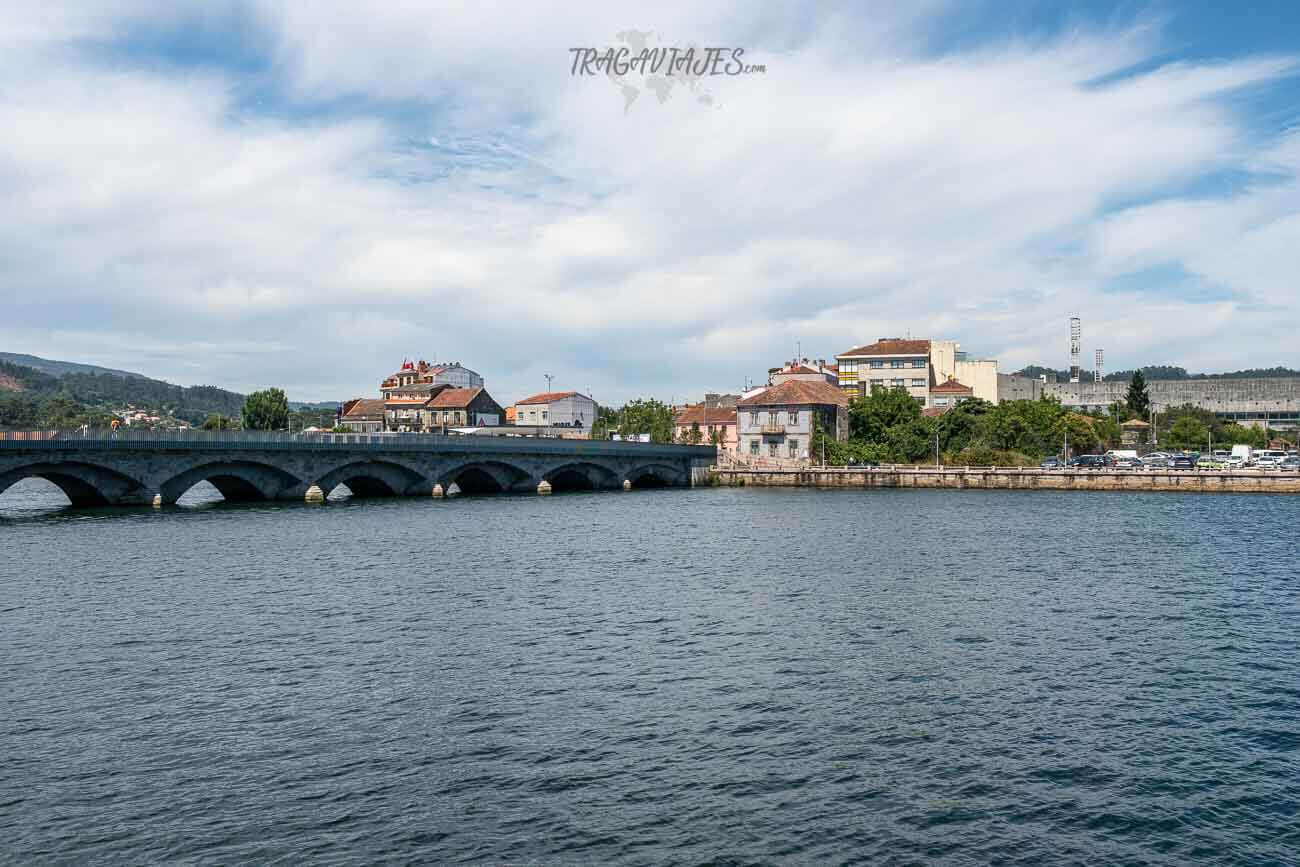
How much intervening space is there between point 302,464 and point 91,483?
15913 millimetres

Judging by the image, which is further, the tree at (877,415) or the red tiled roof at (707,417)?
the red tiled roof at (707,417)

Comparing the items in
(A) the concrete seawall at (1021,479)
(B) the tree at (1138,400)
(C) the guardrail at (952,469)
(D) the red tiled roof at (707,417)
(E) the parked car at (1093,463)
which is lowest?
(A) the concrete seawall at (1021,479)

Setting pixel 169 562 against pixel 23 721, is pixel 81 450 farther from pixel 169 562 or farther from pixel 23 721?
pixel 23 721

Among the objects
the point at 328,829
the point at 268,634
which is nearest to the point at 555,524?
the point at 268,634

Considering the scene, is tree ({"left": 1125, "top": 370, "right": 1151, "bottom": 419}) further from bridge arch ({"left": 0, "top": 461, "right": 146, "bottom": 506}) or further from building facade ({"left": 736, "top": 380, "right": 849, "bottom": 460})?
bridge arch ({"left": 0, "top": 461, "right": 146, "bottom": 506})

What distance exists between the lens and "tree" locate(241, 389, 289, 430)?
554ft

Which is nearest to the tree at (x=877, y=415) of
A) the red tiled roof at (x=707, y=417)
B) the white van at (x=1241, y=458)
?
the red tiled roof at (x=707, y=417)

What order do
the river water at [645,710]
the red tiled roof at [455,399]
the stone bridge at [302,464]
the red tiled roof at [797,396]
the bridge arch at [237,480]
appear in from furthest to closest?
the red tiled roof at [455,399]
the red tiled roof at [797,396]
the bridge arch at [237,480]
the stone bridge at [302,464]
the river water at [645,710]

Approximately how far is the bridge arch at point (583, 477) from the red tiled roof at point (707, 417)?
53142mm

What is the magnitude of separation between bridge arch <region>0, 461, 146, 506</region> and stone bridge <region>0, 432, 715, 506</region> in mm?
73

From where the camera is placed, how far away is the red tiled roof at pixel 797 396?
133 meters

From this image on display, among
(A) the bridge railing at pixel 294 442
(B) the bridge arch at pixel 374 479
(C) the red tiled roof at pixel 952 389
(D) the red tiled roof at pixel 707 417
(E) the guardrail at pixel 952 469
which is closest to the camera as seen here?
(A) the bridge railing at pixel 294 442

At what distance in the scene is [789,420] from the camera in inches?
5276

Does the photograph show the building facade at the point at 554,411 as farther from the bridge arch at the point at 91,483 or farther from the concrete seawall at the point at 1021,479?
the bridge arch at the point at 91,483
